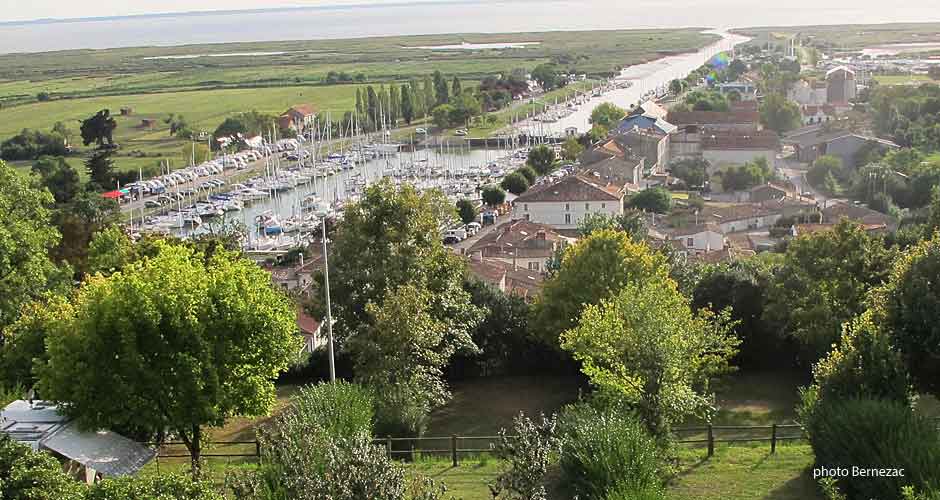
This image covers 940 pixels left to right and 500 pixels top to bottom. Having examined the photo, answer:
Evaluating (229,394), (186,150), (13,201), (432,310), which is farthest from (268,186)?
(229,394)

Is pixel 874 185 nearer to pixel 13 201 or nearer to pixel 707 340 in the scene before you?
pixel 707 340

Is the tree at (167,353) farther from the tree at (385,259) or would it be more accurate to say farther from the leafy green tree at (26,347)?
the tree at (385,259)

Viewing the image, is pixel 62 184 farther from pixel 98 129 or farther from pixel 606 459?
pixel 606 459

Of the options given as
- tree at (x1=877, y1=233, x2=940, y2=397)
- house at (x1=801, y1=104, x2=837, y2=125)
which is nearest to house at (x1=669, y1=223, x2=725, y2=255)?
tree at (x1=877, y1=233, x2=940, y2=397)

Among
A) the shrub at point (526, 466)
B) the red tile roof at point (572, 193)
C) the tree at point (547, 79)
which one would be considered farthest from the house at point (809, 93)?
the shrub at point (526, 466)

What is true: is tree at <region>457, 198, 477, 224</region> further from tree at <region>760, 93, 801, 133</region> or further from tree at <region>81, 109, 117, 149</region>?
tree at <region>81, 109, 117, 149</region>

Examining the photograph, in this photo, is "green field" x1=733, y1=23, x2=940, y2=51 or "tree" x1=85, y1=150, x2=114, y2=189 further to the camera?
"green field" x1=733, y1=23, x2=940, y2=51
